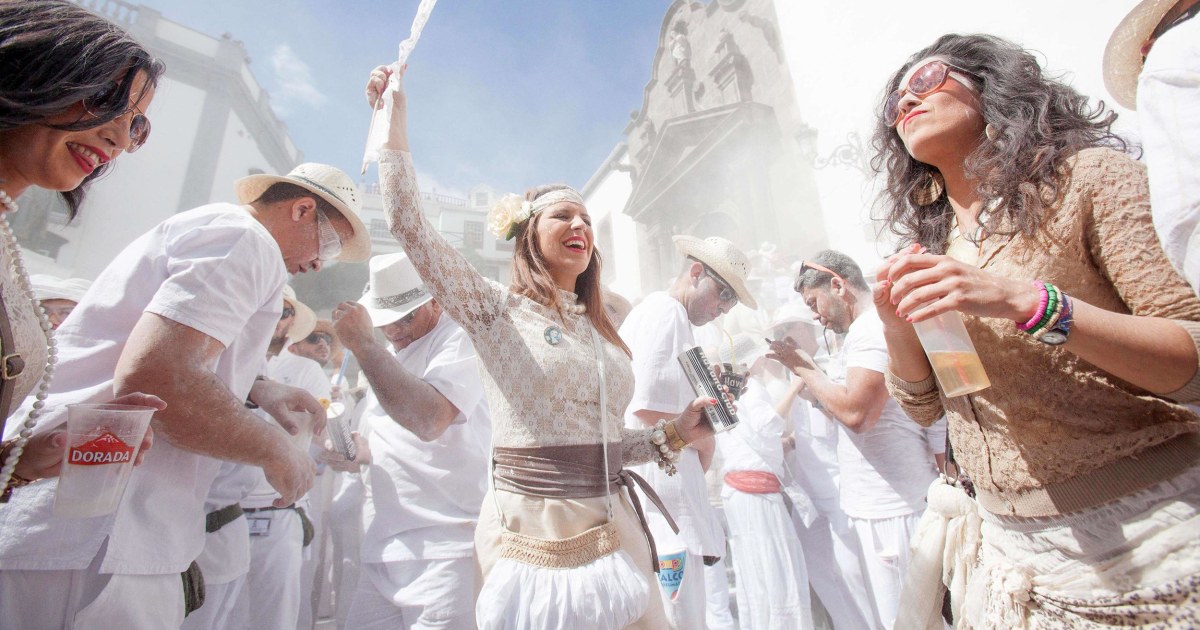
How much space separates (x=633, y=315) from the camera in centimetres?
341

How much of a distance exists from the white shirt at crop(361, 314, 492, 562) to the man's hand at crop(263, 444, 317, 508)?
0.66 m

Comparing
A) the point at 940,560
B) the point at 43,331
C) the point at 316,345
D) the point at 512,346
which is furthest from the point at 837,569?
the point at 316,345

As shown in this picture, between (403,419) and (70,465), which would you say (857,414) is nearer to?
(403,419)

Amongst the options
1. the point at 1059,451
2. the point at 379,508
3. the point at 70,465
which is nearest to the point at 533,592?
the point at 70,465

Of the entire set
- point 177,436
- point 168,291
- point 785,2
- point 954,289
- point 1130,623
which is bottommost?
point 1130,623

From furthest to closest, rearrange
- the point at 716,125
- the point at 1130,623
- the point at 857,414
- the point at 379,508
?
the point at 716,125 → the point at 857,414 → the point at 379,508 → the point at 1130,623

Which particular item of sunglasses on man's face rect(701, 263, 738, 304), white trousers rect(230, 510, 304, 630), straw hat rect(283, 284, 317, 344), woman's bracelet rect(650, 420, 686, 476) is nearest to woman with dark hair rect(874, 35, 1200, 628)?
woman's bracelet rect(650, 420, 686, 476)

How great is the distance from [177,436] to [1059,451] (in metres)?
2.25

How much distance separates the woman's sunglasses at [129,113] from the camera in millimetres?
1238

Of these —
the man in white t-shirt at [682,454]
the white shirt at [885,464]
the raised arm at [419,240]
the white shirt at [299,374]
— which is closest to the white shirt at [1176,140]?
the raised arm at [419,240]

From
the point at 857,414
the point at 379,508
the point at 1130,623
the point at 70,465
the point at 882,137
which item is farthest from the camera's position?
the point at 857,414

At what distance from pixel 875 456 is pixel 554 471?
2.40 meters

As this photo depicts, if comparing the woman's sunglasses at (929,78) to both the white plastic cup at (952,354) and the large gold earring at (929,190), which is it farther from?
the white plastic cup at (952,354)

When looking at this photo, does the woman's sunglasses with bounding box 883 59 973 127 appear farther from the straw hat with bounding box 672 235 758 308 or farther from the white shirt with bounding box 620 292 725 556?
the straw hat with bounding box 672 235 758 308
